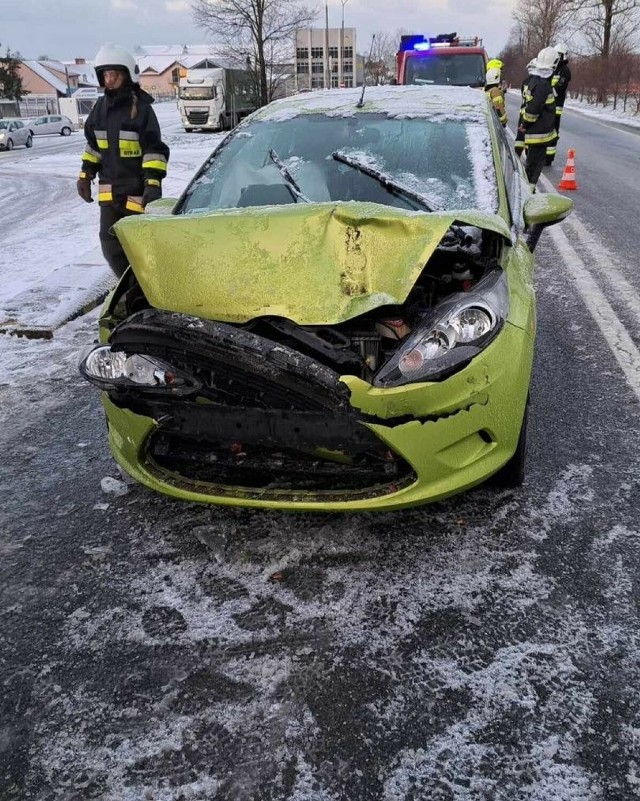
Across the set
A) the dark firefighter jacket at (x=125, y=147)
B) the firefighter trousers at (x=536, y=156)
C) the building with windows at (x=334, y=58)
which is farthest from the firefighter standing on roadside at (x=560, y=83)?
the building with windows at (x=334, y=58)

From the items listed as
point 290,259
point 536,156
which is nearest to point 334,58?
point 536,156

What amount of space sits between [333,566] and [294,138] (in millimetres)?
2499

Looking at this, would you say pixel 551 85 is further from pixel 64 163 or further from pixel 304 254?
pixel 64 163

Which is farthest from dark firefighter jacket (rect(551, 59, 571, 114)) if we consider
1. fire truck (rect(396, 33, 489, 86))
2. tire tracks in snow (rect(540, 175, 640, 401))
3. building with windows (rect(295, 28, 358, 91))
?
building with windows (rect(295, 28, 358, 91))

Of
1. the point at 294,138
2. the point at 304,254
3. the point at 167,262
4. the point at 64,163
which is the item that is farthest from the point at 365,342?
the point at 64,163

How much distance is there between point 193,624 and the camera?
2195 millimetres

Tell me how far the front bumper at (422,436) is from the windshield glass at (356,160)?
1.17 meters

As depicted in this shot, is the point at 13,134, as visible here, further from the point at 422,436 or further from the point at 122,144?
the point at 422,436

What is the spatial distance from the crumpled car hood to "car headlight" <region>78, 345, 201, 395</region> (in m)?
0.24

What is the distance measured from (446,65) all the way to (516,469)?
13821mm

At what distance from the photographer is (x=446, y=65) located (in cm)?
1432

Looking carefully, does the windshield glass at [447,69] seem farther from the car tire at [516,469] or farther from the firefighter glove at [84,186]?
the car tire at [516,469]

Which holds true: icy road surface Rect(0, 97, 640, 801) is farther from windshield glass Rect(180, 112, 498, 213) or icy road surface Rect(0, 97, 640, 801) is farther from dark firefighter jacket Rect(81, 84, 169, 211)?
dark firefighter jacket Rect(81, 84, 169, 211)

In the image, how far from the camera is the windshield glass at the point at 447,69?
551 inches
